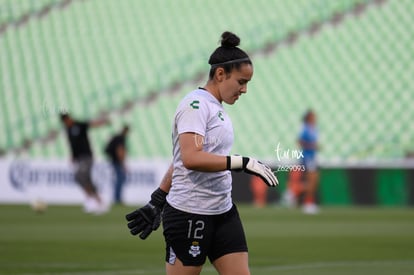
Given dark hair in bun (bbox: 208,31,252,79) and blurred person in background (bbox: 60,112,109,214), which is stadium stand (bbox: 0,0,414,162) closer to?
blurred person in background (bbox: 60,112,109,214)

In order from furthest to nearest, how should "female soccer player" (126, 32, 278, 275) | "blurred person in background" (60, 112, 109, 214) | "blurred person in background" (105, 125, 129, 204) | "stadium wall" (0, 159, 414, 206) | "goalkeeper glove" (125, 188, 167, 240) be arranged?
1. "blurred person in background" (105, 125, 129, 204)
2. "stadium wall" (0, 159, 414, 206)
3. "blurred person in background" (60, 112, 109, 214)
4. "goalkeeper glove" (125, 188, 167, 240)
5. "female soccer player" (126, 32, 278, 275)

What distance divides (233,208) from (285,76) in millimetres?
27763

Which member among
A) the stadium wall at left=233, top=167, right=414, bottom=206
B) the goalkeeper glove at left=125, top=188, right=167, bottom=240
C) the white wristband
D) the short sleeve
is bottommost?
the stadium wall at left=233, top=167, right=414, bottom=206

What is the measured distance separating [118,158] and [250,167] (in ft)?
72.0

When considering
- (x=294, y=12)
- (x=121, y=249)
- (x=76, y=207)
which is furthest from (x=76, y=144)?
(x=294, y=12)

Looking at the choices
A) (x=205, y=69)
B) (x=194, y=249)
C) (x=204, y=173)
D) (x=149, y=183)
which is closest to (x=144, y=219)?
(x=194, y=249)

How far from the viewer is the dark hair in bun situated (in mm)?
6043

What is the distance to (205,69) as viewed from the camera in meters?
34.5

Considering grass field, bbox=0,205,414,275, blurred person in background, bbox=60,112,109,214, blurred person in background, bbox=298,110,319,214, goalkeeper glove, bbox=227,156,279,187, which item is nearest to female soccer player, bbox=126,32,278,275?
goalkeeper glove, bbox=227,156,279,187

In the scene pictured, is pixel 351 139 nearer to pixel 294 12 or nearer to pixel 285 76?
pixel 285 76

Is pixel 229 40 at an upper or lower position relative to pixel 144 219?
upper

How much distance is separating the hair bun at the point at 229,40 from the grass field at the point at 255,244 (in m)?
5.29

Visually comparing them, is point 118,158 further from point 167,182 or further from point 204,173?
point 204,173

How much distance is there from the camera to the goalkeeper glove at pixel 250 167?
226 inches
